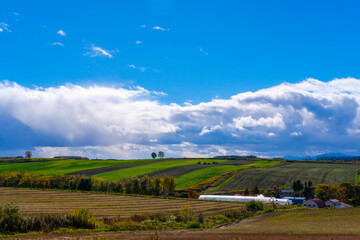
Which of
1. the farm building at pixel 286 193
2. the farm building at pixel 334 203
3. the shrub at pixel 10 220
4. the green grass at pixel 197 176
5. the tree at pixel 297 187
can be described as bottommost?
the farm building at pixel 334 203

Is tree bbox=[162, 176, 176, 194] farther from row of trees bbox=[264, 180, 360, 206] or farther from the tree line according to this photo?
row of trees bbox=[264, 180, 360, 206]

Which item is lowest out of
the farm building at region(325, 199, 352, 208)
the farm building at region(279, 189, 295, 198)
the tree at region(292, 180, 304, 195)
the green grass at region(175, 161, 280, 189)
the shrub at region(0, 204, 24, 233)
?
the farm building at region(325, 199, 352, 208)

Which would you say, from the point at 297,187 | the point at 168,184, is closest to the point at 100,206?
the point at 168,184

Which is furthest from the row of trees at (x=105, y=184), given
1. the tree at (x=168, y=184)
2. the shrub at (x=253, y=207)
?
the shrub at (x=253, y=207)

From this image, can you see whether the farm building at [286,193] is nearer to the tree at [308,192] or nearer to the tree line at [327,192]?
the tree line at [327,192]

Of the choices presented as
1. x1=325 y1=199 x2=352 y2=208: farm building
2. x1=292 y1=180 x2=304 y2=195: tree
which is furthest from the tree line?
x1=325 y1=199 x2=352 y2=208: farm building

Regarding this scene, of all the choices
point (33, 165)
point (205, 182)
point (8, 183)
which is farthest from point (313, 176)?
point (33, 165)

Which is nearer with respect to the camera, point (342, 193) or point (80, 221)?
point (80, 221)

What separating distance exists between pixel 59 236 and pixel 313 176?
11469cm

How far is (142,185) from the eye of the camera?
100m

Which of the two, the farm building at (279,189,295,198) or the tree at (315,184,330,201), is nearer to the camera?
the tree at (315,184,330,201)

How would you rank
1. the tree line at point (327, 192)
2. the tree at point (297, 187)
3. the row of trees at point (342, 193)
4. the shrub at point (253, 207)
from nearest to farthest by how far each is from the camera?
the shrub at point (253, 207), the row of trees at point (342, 193), the tree line at point (327, 192), the tree at point (297, 187)

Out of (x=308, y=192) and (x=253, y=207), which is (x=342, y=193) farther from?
(x=253, y=207)

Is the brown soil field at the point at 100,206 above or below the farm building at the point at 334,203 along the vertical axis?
above
